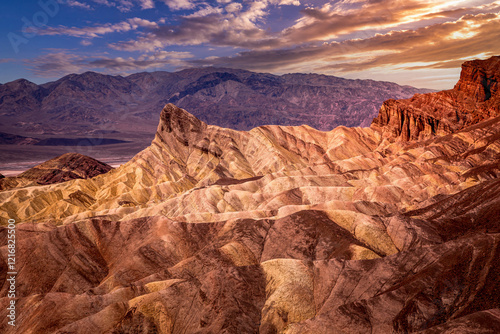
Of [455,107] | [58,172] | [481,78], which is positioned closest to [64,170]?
[58,172]

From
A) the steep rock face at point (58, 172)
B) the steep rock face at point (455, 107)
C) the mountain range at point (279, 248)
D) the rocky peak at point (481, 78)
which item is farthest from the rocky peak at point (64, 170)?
the rocky peak at point (481, 78)

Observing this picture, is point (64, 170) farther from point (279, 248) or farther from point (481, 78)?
point (481, 78)

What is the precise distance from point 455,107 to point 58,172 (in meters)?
164

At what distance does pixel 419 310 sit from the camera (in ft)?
116

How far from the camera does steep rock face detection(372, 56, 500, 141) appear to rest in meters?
115

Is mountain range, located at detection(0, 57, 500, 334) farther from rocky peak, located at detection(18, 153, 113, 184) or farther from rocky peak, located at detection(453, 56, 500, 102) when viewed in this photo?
rocky peak, located at detection(18, 153, 113, 184)

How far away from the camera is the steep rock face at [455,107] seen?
115m

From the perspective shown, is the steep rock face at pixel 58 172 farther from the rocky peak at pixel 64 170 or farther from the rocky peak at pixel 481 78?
the rocky peak at pixel 481 78

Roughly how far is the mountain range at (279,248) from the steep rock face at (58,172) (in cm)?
4294

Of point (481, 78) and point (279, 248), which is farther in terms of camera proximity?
point (481, 78)

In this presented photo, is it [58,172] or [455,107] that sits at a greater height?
[455,107]

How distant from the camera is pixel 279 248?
5634 centimetres

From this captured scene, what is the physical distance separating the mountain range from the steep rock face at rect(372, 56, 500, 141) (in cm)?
191

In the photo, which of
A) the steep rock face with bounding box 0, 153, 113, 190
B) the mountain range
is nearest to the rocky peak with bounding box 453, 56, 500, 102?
the mountain range
